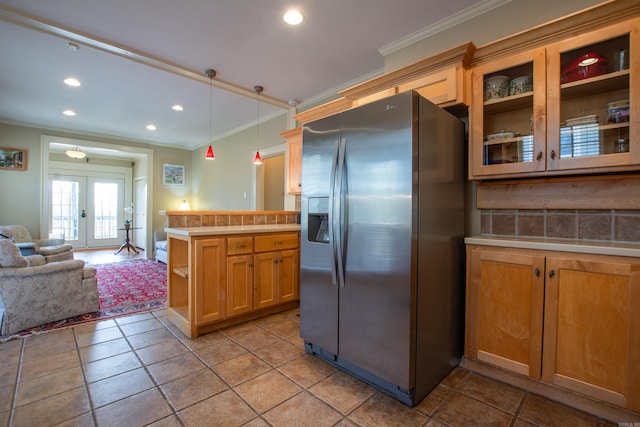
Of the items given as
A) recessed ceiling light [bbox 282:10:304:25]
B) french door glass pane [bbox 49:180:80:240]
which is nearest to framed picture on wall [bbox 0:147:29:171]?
french door glass pane [bbox 49:180:80:240]

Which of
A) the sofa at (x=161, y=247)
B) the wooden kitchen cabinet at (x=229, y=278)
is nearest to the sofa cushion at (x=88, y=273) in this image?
the wooden kitchen cabinet at (x=229, y=278)

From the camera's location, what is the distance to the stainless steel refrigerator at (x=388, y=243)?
5.43 ft

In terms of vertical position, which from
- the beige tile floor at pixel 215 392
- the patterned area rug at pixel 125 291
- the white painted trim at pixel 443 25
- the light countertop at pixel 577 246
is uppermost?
the white painted trim at pixel 443 25

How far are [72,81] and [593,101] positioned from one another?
17.4 feet

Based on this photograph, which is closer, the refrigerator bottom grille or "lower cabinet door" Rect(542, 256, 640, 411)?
"lower cabinet door" Rect(542, 256, 640, 411)

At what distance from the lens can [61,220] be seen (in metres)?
7.54

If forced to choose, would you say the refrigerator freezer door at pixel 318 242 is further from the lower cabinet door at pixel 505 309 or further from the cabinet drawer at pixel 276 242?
the lower cabinet door at pixel 505 309

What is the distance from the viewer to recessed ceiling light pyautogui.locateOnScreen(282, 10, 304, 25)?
2436mm

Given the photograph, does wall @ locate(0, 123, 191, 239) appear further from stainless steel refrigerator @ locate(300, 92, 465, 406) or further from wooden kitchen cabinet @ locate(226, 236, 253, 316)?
stainless steel refrigerator @ locate(300, 92, 465, 406)

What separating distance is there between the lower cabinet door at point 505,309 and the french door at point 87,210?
9221 mm

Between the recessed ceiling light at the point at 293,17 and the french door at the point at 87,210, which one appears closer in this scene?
the recessed ceiling light at the point at 293,17

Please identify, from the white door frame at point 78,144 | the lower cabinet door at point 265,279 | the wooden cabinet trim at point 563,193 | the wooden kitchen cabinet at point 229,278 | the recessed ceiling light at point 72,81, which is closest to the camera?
the wooden cabinet trim at point 563,193

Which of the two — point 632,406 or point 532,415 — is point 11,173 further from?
point 632,406

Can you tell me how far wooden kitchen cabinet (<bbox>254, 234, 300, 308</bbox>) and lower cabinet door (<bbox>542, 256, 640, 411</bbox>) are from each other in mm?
2185
